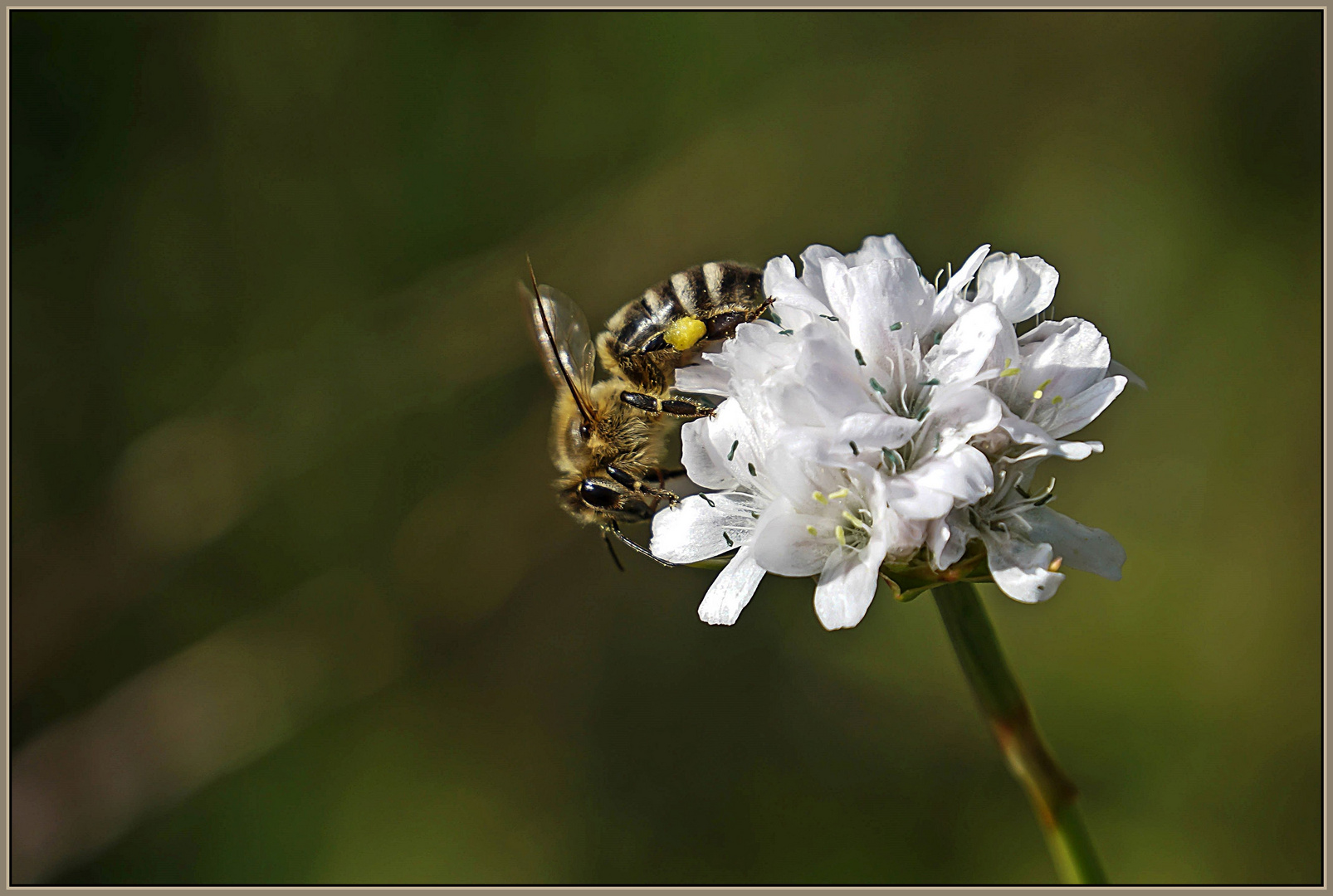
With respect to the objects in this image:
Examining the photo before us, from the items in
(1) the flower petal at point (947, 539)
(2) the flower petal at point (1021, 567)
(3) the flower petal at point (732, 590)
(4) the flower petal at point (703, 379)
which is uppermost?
(4) the flower petal at point (703, 379)

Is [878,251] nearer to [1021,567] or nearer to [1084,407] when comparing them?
[1084,407]

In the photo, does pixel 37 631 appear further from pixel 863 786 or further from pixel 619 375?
pixel 863 786

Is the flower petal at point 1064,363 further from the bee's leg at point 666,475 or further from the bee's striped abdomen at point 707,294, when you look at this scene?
the bee's leg at point 666,475

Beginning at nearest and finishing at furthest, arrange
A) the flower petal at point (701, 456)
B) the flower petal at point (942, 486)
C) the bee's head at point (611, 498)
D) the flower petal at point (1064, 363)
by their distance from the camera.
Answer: the flower petal at point (942, 486) → the flower petal at point (1064, 363) → the flower petal at point (701, 456) → the bee's head at point (611, 498)

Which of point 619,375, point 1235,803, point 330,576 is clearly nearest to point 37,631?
point 330,576

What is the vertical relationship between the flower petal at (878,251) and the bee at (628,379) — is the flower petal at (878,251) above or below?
above

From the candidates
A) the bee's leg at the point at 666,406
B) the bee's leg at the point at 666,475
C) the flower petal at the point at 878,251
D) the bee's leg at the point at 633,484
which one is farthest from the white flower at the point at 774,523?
the bee's leg at the point at 666,475

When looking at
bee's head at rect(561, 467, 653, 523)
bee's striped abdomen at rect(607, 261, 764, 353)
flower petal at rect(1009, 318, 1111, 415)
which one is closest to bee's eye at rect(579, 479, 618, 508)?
bee's head at rect(561, 467, 653, 523)
